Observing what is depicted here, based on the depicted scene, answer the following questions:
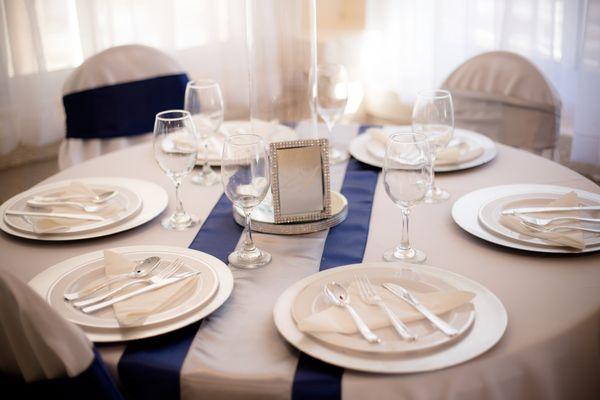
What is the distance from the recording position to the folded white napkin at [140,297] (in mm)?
1042

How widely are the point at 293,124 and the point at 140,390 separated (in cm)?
109

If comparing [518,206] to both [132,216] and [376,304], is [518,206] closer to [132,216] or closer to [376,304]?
[376,304]

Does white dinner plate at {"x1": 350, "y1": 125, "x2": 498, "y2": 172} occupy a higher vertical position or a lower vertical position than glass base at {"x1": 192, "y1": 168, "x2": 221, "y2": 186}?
higher

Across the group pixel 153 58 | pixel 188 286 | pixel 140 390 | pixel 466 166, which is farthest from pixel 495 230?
pixel 153 58

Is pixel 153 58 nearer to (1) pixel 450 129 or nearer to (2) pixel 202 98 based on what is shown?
(2) pixel 202 98

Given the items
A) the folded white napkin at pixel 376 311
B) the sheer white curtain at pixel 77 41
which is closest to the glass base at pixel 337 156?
the folded white napkin at pixel 376 311

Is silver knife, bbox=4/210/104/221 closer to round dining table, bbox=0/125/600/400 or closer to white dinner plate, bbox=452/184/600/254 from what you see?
round dining table, bbox=0/125/600/400

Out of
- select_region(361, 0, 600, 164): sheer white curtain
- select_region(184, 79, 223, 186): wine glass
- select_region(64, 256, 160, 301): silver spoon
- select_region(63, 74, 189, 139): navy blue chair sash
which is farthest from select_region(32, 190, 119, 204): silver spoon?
select_region(361, 0, 600, 164): sheer white curtain

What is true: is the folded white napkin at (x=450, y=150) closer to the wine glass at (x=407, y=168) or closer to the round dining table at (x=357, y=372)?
the round dining table at (x=357, y=372)

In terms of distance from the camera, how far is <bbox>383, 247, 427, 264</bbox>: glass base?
1.24 meters

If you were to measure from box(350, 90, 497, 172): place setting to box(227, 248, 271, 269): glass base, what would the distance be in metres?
0.44

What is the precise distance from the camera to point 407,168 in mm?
1189

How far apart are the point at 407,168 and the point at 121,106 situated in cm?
152

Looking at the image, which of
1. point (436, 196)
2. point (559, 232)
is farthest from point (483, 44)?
point (559, 232)
